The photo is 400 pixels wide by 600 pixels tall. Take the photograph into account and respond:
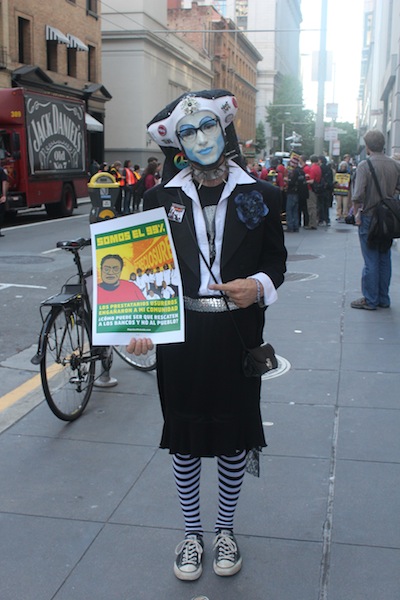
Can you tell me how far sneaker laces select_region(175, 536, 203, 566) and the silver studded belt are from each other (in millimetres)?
1021

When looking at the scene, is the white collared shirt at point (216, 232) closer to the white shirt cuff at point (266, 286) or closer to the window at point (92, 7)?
the white shirt cuff at point (266, 286)

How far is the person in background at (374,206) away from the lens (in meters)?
7.97

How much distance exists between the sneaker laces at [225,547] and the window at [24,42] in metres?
31.6

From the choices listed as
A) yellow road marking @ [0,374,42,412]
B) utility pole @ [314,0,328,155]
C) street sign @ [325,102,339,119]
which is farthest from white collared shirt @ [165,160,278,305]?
street sign @ [325,102,339,119]

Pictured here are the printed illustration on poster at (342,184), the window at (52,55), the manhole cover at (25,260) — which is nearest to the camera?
the manhole cover at (25,260)

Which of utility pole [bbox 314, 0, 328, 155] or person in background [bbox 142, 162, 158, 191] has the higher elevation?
utility pole [bbox 314, 0, 328, 155]

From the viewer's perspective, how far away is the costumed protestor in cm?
292

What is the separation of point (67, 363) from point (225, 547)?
211cm

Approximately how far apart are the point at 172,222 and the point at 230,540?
55.0 inches

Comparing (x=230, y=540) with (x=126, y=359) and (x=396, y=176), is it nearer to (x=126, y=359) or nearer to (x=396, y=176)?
(x=126, y=359)

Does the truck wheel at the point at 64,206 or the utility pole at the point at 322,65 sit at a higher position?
the utility pole at the point at 322,65

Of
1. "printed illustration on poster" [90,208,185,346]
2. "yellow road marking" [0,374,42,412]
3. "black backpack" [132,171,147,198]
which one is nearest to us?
"printed illustration on poster" [90,208,185,346]

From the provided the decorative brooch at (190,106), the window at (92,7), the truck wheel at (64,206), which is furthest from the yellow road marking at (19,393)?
the window at (92,7)

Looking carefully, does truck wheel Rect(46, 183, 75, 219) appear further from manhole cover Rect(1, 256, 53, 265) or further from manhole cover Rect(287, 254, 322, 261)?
manhole cover Rect(287, 254, 322, 261)
